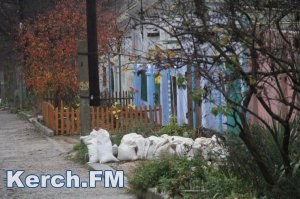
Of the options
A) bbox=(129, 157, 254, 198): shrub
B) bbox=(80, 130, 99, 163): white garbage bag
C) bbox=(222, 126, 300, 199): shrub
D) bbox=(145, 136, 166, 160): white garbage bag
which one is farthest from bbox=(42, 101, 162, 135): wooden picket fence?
bbox=(222, 126, 300, 199): shrub

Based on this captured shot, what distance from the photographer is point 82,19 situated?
Result: 21.4 meters

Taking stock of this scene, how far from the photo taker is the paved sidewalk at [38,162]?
8922 mm

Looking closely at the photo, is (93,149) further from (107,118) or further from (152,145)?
(107,118)

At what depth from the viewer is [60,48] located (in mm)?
21031

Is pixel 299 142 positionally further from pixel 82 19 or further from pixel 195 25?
pixel 82 19

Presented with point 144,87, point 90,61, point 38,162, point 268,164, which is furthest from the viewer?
point 144,87

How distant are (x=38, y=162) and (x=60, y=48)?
8.86 meters

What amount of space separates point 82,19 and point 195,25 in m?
16.4

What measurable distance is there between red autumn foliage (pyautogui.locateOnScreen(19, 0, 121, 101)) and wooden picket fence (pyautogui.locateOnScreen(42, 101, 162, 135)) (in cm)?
222

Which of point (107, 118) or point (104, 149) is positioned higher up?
point (107, 118)

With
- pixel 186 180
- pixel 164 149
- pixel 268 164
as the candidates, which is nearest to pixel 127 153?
pixel 164 149

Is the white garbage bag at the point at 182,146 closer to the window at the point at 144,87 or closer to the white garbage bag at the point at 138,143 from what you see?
the white garbage bag at the point at 138,143

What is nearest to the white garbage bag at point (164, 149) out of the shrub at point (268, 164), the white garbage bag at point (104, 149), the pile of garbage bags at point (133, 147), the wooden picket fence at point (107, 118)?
the pile of garbage bags at point (133, 147)

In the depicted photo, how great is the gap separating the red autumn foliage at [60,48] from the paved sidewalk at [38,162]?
1.88 m
